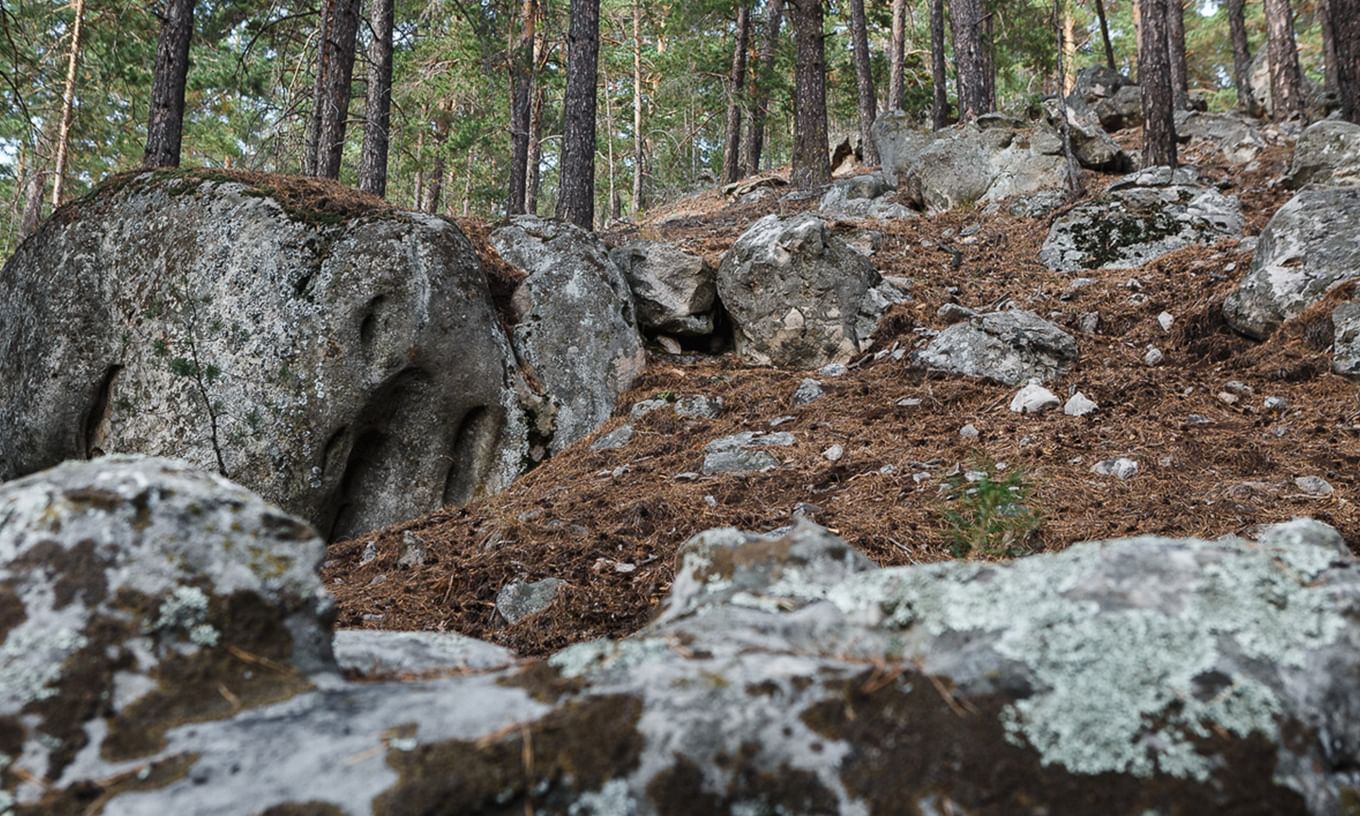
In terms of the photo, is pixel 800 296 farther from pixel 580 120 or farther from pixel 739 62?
pixel 739 62

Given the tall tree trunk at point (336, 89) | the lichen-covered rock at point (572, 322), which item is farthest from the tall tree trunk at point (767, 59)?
the lichen-covered rock at point (572, 322)

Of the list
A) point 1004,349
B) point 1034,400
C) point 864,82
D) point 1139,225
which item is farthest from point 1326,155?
point 864,82

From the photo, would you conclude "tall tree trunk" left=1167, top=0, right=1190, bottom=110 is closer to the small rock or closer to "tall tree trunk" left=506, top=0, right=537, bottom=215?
"tall tree trunk" left=506, top=0, right=537, bottom=215

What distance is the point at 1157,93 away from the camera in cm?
964

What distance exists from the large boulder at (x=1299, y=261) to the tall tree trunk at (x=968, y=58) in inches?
322

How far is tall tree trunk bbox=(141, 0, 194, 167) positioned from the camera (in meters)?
8.23

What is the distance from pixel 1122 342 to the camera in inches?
221

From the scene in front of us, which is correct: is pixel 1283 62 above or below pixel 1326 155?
above

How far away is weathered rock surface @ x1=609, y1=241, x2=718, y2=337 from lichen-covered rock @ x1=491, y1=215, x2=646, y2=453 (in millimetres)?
265

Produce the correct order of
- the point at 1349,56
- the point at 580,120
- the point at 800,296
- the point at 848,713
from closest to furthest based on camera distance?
the point at 848,713
the point at 800,296
the point at 1349,56
the point at 580,120

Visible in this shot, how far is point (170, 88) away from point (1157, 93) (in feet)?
36.9

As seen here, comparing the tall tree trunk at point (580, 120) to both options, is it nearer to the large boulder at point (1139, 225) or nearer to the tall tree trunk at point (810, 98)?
the tall tree trunk at point (810, 98)

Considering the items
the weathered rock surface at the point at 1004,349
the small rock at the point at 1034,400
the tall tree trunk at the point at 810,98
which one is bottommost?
the small rock at the point at 1034,400

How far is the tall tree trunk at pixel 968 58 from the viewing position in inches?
514
